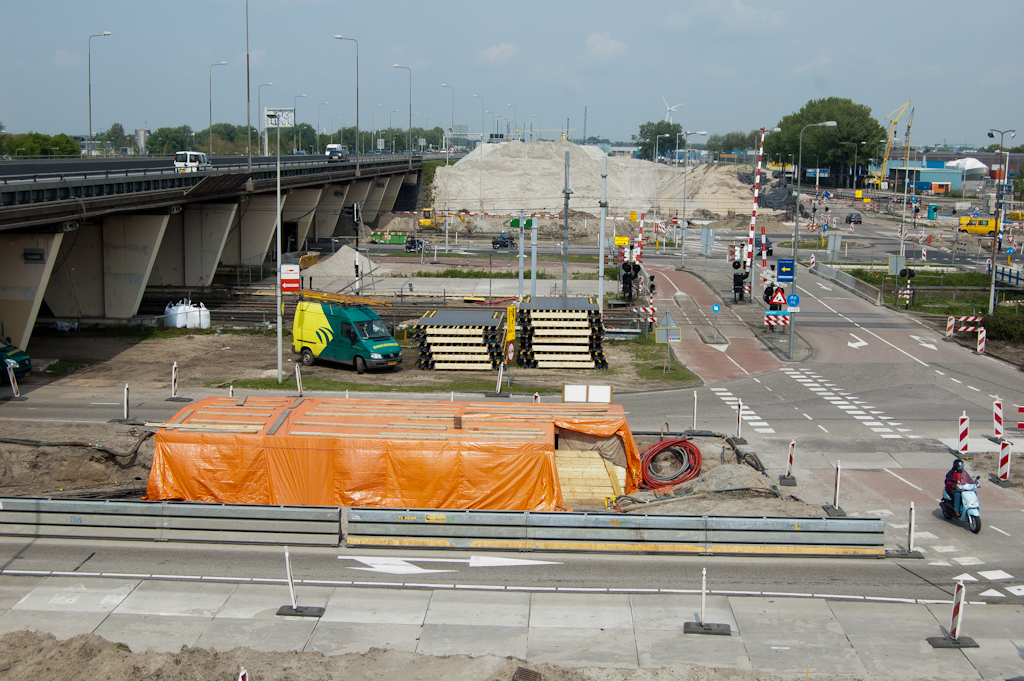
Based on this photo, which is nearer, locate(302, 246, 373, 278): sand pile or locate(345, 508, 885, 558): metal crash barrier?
locate(345, 508, 885, 558): metal crash barrier

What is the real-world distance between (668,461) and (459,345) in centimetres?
1199

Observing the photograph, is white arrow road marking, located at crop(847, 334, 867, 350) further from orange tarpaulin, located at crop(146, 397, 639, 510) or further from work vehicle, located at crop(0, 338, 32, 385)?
work vehicle, located at crop(0, 338, 32, 385)

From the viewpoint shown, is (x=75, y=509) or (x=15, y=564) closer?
(x=15, y=564)

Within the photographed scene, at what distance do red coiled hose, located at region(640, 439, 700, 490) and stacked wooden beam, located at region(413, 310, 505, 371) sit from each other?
1117cm

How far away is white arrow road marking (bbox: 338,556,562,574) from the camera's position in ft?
43.4

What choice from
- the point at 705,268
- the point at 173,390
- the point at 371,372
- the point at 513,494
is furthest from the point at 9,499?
the point at 705,268

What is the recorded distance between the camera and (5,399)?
2403cm

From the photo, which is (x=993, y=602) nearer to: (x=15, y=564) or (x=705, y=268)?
(x=15, y=564)

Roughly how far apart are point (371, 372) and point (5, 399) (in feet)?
35.0

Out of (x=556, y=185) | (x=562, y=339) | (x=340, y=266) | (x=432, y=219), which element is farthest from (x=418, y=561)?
(x=556, y=185)

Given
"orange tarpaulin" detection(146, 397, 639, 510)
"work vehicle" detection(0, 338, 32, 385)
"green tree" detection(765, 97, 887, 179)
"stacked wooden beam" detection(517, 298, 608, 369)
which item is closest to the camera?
"orange tarpaulin" detection(146, 397, 639, 510)

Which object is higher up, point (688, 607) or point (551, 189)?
point (551, 189)

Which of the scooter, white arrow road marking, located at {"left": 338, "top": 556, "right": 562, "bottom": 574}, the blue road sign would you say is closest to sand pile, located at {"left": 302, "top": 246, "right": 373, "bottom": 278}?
the blue road sign

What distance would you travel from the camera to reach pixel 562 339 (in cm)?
2934
